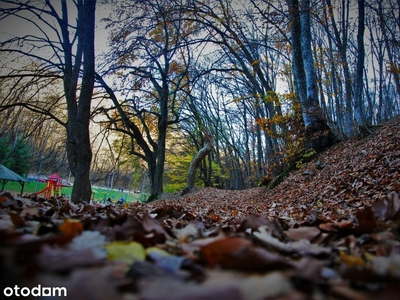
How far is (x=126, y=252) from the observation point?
661mm

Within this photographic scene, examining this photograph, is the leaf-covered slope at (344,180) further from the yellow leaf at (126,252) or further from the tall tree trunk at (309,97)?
the yellow leaf at (126,252)

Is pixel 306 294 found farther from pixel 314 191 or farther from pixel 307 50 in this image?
pixel 307 50

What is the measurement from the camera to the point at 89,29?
5484 mm

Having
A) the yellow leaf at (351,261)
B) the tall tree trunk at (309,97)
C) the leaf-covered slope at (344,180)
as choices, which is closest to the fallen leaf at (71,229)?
the yellow leaf at (351,261)

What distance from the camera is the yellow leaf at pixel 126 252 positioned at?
2.06ft

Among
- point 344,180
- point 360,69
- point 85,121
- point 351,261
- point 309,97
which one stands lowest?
point 351,261

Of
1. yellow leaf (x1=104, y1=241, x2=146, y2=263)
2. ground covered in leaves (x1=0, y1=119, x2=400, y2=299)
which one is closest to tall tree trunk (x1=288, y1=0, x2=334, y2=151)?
ground covered in leaves (x1=0, y1=119, x2=400, y2=299)

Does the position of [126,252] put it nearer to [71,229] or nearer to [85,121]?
[71,229]

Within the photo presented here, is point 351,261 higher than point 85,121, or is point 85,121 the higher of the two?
point 85,121

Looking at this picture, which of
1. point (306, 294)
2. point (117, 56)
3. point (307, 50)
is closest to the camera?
point (306, 294)

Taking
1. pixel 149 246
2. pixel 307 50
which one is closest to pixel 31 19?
pixel 307 50

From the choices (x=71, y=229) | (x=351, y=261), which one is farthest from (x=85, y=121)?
(x=351, y=261)

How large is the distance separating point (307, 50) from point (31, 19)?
775 cm

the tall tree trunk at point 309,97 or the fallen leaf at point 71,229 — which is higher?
the tall tree trunk at point 309,97
